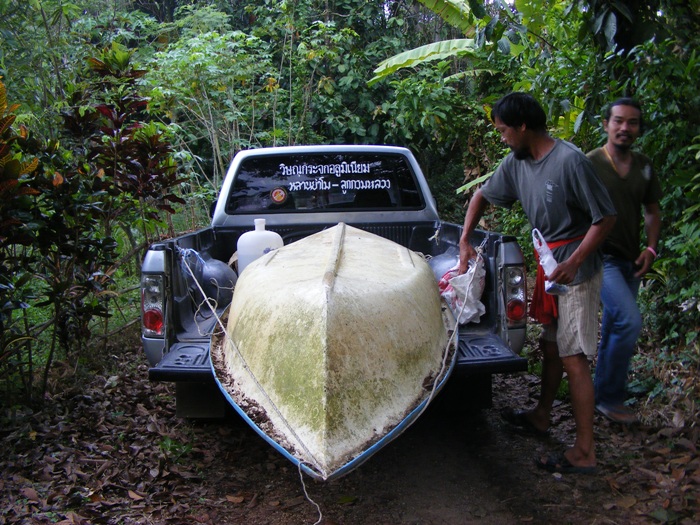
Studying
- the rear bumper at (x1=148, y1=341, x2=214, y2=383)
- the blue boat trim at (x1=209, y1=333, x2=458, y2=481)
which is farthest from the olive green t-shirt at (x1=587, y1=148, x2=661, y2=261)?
the rear bumper at (x1=148, y1=341, x2=214, y2=383)

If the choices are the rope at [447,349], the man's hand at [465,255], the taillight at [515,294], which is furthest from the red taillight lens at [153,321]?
the taillight at [515,294]

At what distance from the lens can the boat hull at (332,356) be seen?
8.73ft

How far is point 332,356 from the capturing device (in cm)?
277

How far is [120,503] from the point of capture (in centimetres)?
330

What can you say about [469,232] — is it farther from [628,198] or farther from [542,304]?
[628,198]

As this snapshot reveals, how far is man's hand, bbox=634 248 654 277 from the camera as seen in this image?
13.0ft

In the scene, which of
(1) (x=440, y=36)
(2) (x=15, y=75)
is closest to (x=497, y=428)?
(2) (x=15, y=75)

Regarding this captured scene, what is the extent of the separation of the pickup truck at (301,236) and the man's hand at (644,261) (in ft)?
2.79

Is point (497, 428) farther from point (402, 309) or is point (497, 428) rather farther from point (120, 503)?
point (120, 503)

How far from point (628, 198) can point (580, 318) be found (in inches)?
39.9

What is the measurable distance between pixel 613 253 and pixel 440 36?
1013 centimetres

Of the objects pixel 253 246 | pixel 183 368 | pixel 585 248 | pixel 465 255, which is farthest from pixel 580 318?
pixel 253 246

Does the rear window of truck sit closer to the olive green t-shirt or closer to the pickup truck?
the pickup truck

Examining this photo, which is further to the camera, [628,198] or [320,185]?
[320,185]
